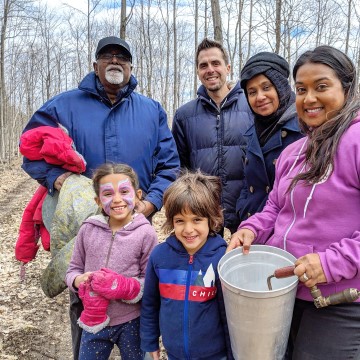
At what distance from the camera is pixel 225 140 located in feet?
9.98

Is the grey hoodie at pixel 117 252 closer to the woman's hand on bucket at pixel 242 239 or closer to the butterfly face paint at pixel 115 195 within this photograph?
the butterfly face paint at pixel 115 195

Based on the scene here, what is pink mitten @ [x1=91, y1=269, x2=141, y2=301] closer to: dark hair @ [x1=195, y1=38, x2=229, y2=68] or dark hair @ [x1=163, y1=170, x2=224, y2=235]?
dark hair @ [x1=163, y1=170, x2=224, y2=235]

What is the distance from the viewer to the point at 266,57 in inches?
88.7

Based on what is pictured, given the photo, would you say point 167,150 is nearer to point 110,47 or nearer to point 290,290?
point 110,47

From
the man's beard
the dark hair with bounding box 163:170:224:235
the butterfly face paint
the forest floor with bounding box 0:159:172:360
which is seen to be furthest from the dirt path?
the man's beard

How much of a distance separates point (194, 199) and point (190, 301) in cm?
52

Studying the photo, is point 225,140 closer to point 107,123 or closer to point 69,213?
point 107,123

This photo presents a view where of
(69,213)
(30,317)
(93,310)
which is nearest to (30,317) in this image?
(30,317)

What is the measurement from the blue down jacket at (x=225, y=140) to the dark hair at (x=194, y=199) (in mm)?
1059

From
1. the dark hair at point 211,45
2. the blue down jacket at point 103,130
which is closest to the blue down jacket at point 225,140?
the dark hair at point 211,45

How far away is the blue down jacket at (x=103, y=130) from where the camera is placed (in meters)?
2.59

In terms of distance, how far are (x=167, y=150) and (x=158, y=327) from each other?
1.38m

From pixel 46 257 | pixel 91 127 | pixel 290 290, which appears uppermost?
pixel 91 127

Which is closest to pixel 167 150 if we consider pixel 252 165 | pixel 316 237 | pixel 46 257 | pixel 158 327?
pixel 252 165
